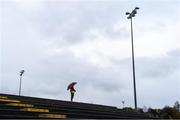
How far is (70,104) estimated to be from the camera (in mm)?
20172

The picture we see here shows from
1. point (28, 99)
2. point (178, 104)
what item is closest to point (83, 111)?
point (28, 99)

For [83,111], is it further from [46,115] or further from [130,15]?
[130,15]

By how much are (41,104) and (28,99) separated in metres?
1.56

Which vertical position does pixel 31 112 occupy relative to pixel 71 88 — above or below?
below

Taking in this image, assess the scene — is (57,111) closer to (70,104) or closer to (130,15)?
(70,104)

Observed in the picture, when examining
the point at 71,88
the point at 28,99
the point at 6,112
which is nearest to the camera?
the point at 6,112

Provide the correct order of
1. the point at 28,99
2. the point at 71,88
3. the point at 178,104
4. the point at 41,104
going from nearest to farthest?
the point at 41,104 < the point at 28,99 < the point at 71,88 < the point at 178,104

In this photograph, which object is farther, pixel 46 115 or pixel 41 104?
pixel 41 104

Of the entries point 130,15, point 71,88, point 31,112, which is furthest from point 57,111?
point 130,15

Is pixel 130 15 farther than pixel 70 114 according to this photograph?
Yes

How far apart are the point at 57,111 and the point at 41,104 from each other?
136 cm

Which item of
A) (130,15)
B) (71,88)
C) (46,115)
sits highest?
(130,15)

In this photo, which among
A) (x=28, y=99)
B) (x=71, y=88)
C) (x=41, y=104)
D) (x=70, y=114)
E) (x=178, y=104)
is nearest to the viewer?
(x=70, y=114)

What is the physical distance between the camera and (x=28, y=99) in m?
19.1
